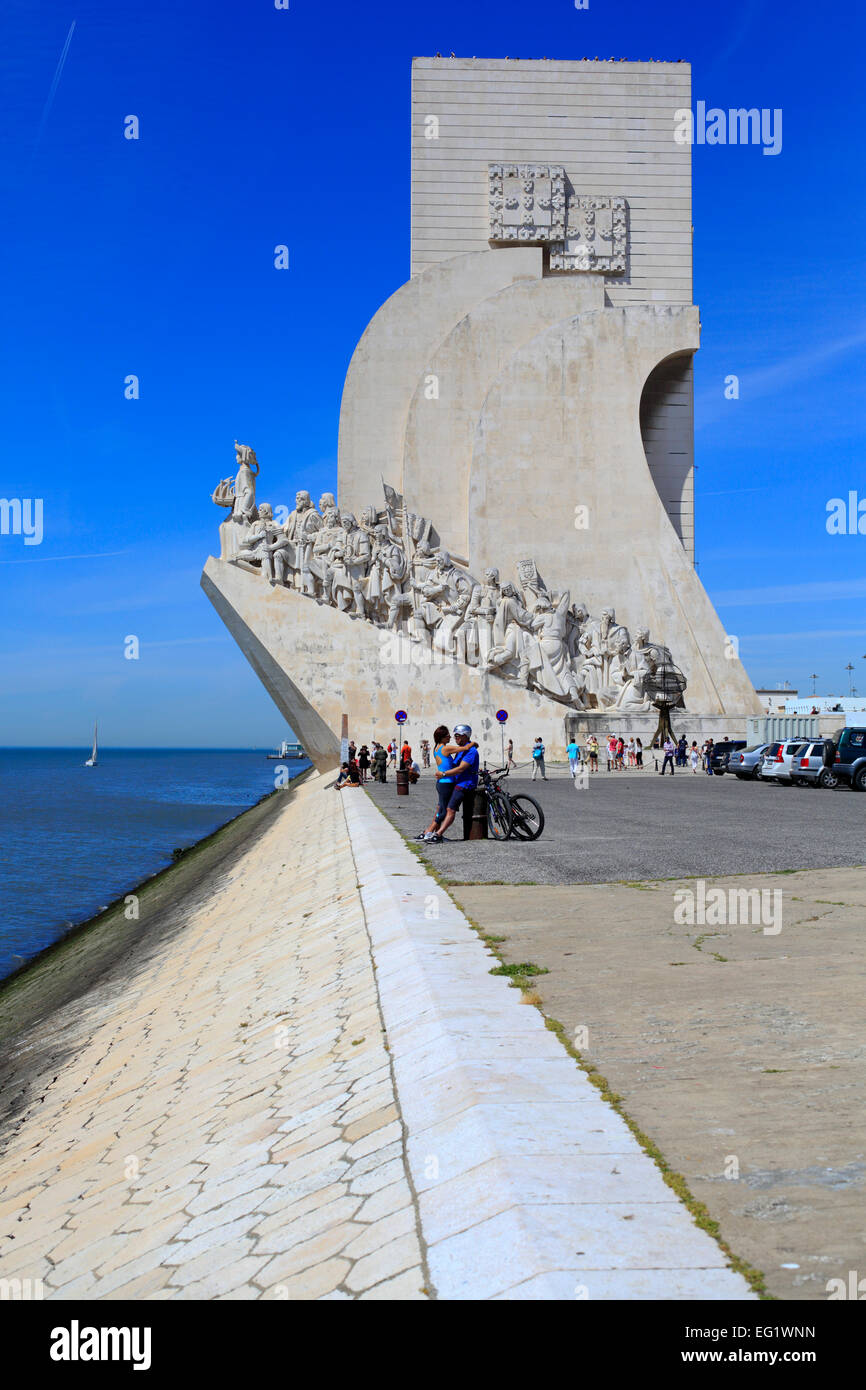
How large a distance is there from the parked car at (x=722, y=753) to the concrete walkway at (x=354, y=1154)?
1767cm

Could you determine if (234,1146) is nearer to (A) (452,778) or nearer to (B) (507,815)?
(A) (452,778)

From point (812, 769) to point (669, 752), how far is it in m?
4.97

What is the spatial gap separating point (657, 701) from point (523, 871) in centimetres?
1787

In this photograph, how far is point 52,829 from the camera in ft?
92.1

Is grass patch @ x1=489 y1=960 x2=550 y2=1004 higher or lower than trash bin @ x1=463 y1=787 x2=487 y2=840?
lower

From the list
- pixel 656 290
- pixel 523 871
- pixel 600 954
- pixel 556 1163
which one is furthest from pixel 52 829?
pixel 556 1163

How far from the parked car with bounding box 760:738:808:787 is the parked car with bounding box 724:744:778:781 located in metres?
0.27

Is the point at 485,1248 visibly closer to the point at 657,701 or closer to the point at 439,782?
the point at 439,782

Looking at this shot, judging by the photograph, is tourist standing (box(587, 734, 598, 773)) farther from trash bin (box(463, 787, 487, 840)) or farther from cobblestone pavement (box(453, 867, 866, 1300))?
cobblestone pavement (box(453, 867, 866, 1300))

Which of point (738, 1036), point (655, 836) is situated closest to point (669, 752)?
point (655, 836)

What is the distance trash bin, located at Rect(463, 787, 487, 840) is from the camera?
8812 mm

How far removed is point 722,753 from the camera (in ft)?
77.5

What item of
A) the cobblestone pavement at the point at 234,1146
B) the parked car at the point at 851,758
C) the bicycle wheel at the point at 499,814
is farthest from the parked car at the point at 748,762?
the cobblestone pavement at the point at 234,1146

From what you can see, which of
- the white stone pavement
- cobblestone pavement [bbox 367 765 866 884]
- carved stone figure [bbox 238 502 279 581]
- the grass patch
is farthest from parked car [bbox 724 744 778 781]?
the white stone pavement
